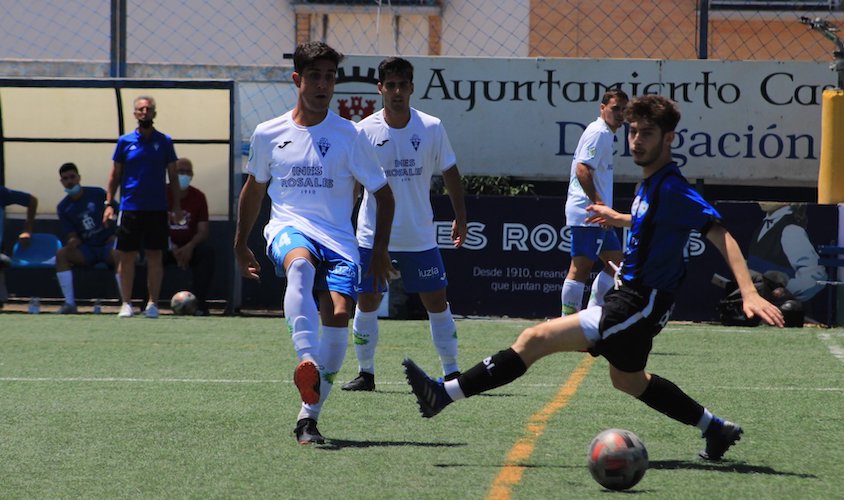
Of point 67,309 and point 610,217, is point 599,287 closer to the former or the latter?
point 610,217

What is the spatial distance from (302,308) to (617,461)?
178cm

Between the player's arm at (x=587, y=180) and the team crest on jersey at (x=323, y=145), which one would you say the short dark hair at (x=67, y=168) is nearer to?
the player's arm at (x=587, y=180)

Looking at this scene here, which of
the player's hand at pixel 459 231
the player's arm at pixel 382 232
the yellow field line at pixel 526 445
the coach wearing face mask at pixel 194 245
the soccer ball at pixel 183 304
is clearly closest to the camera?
the yellow field line at pixel 526 445

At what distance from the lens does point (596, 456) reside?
5254 millimetres

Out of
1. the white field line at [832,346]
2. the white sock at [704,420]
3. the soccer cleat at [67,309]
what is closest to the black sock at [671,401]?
the white sock at [704,420]

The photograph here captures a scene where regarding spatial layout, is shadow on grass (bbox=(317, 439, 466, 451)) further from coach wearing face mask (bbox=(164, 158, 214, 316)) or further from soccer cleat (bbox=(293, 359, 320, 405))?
coach wearing face mask (bbox=(164, 158, 214, 316))

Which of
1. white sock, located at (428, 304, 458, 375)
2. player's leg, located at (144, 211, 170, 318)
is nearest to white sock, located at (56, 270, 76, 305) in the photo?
player's leg, located at (144, 211, 170, 318)

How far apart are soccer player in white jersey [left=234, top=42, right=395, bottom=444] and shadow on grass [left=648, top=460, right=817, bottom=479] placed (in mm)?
1622

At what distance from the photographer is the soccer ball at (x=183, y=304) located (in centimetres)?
1434

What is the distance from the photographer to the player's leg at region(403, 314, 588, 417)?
5684 millimetres

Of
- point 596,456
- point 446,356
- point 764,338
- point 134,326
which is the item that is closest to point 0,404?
point 446,356

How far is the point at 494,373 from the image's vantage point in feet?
19.3

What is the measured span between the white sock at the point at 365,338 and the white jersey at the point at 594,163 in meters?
2.71

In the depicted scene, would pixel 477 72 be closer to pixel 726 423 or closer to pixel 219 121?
pixel 219 121
